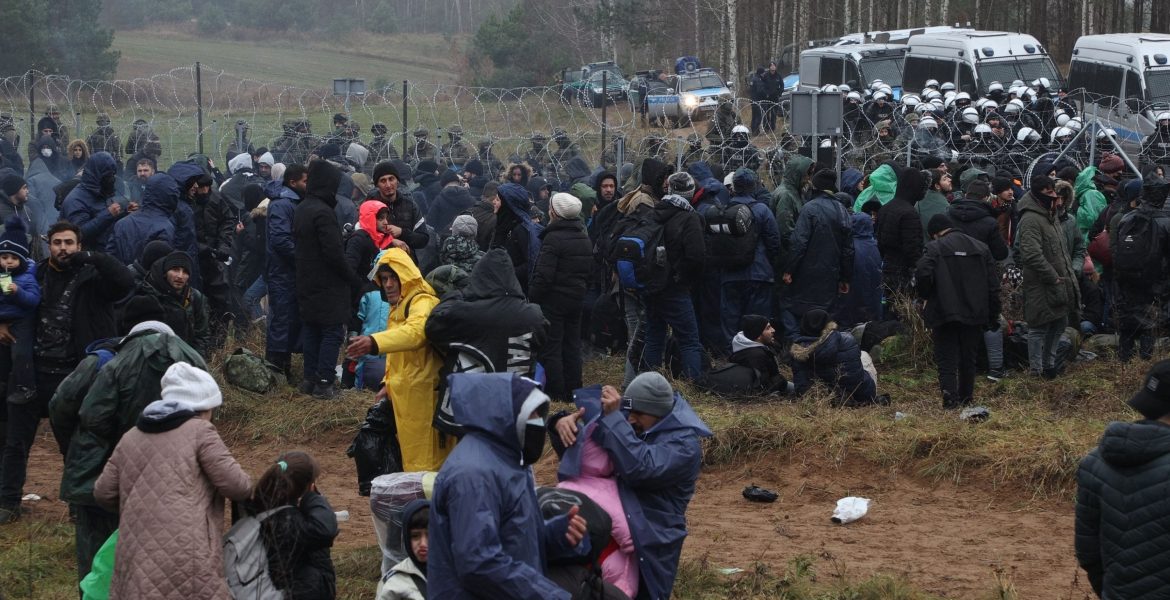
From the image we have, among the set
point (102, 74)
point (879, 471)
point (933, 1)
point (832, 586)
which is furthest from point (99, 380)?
point (933, 1)

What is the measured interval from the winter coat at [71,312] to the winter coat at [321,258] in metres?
2.11

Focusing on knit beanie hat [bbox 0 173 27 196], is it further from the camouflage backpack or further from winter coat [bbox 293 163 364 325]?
winter coat [bbox 293 163 364 325]

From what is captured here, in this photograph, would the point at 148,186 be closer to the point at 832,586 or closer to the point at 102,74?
the point at 832,586

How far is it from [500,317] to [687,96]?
25373 mm

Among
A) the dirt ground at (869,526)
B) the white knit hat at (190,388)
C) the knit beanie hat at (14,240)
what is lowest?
the dirt ground at (869,526)

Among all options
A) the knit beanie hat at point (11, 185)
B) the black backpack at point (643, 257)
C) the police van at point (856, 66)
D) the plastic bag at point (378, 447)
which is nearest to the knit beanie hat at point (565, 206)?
the black backpack at point (643, 257)

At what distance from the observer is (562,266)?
375 inches

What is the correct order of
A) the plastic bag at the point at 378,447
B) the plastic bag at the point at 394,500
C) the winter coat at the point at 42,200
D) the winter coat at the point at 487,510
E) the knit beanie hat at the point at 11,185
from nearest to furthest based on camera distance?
the winter coat at the point at 487,510
the plastic bag at the point at 394,500
the plastic bag at the point at 378,447
the knit beanie hat at the point at 11,185
the winter coat at the point at 42,200

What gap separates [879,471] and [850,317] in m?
3.11

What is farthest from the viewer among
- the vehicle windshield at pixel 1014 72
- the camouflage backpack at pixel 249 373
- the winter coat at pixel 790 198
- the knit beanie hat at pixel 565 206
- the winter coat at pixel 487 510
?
the vehicle windshield at pixel 1014 72

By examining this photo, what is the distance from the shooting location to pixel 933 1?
45125 mm

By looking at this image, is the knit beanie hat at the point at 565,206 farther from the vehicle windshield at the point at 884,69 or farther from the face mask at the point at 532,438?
the vehicle windshield at the point at 884,69

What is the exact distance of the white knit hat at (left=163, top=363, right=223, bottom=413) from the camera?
5266mm

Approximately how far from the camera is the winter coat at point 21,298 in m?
7.53
